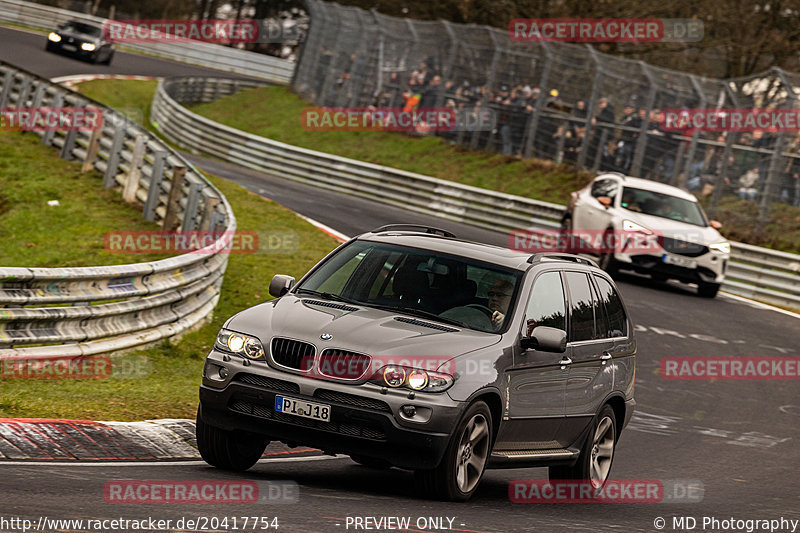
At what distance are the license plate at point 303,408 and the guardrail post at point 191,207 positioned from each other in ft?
35.5

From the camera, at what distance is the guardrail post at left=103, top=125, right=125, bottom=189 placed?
21094mm

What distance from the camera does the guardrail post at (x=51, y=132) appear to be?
24.0 m

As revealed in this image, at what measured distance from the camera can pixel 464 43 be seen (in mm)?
35312

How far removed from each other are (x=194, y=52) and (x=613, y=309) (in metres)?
55.3

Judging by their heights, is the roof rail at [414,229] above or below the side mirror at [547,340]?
above

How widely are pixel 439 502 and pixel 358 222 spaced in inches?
732

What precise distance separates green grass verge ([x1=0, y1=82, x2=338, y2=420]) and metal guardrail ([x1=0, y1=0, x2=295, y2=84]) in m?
33.7

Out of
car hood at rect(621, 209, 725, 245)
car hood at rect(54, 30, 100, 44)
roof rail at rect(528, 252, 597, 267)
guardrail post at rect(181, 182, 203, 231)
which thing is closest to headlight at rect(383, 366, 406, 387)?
roof rail at rect(528, 252, 597, 267)

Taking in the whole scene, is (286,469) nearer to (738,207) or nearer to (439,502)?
(439,502)

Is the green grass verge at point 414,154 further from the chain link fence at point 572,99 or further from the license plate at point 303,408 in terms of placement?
the license plate at point 303,408

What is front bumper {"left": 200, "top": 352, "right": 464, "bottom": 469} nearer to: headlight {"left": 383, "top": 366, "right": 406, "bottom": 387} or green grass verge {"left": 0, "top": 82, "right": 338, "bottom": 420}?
headlight {"left": 383, "top": 366, "right": 406, "bottom": 387}

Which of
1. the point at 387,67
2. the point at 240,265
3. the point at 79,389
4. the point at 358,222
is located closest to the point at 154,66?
the point at 387,67

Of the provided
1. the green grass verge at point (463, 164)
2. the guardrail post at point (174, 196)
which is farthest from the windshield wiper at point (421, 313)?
the green grass verge at point (463, 164)

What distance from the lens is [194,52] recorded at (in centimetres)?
6244
